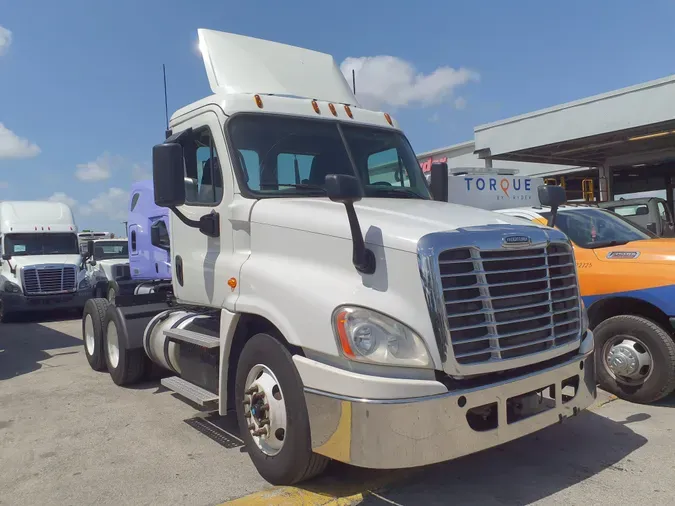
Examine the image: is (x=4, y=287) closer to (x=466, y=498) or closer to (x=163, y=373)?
(x=163, y=373)

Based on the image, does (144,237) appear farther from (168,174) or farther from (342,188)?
(342,188)

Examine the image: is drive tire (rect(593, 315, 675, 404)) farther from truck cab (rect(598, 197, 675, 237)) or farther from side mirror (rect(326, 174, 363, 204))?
truck cab (rect(598, 197, 675, 237))

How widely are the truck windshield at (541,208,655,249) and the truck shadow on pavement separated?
717cm

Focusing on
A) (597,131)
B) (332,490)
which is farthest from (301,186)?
(597,131)

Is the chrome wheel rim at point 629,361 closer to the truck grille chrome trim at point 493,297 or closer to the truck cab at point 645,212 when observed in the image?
the truck grille chrome trim at point 493,297

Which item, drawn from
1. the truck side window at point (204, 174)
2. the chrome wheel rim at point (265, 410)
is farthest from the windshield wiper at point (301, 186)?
the chrome wheel rim at point (265, 410)

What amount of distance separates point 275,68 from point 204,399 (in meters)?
3.06

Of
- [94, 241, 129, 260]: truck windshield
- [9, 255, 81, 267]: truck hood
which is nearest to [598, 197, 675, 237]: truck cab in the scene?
[9, 255, 81, 267]: truck hood

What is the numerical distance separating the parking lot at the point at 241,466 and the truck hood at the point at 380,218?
1.63m

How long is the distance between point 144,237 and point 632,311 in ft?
31.0

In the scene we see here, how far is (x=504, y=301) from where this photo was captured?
3416mm

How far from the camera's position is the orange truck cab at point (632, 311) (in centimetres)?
520

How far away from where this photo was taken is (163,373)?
686 centimetres

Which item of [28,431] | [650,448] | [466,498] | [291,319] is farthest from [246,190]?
[650,448]
